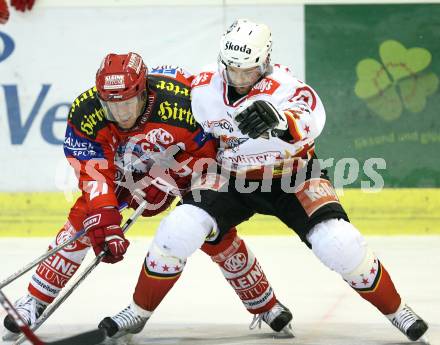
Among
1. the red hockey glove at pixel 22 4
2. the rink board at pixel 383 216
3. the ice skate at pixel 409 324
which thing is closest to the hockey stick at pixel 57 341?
the ice skate at pixel 409 324

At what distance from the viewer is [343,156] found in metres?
6.19

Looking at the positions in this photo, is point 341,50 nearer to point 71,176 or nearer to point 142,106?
point 71,176

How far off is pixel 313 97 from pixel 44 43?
8.78ft

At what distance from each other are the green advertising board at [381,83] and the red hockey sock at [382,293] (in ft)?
7.98

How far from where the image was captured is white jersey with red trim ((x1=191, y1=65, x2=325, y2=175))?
3.77 m

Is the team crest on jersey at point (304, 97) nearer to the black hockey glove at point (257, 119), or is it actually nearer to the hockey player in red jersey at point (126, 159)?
the black hockey glove at point (257, 119)

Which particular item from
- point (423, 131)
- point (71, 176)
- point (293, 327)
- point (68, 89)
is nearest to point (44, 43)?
point (68, 89)

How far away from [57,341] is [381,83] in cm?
314

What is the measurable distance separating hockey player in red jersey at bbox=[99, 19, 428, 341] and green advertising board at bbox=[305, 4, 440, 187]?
2.25 metres

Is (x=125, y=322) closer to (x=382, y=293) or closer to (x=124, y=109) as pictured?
(x=124, y=109)

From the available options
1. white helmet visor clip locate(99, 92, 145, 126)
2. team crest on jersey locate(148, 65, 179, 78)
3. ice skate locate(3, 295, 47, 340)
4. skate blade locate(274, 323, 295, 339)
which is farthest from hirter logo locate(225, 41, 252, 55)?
ice skate locate(3, 295, 47, 340)

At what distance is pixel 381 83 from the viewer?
20.2 ft

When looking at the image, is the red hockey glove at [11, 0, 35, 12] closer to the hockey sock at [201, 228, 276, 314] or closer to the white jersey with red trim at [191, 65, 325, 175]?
the white jersey with red trim at [191, 65, 325, 175]

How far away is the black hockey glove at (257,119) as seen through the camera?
3469mm
